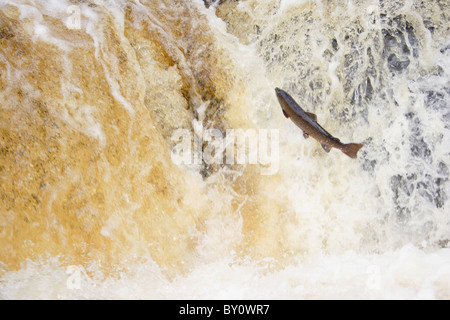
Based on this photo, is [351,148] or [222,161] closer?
[351,148]

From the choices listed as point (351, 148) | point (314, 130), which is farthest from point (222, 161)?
point (351, 148)

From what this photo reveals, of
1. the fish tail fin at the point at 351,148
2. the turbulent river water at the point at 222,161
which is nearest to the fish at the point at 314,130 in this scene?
the fish tail fin at the point at 351,148

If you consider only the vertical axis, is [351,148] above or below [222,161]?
above

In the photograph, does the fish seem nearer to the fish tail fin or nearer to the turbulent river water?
the fish tail fin

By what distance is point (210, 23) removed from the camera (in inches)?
128

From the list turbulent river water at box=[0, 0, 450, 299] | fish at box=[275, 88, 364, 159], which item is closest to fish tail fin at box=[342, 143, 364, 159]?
fish at box=[275, 88, 364, 159]

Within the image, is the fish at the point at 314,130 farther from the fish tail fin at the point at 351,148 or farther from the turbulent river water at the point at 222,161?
the turbulent river water at the point at 222,161

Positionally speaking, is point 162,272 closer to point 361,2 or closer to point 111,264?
point 111,264

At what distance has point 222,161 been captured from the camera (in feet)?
9.84

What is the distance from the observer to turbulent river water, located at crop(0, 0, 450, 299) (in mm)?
2826

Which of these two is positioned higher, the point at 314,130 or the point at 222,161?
the point at 314,130

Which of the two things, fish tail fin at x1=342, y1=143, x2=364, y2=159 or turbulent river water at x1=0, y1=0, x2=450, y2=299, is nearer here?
fish tail fin at x1=342, y1=143, x2=364, y2=159

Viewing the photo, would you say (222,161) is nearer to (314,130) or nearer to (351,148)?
(314,130)

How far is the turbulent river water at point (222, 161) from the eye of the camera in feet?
9.27
